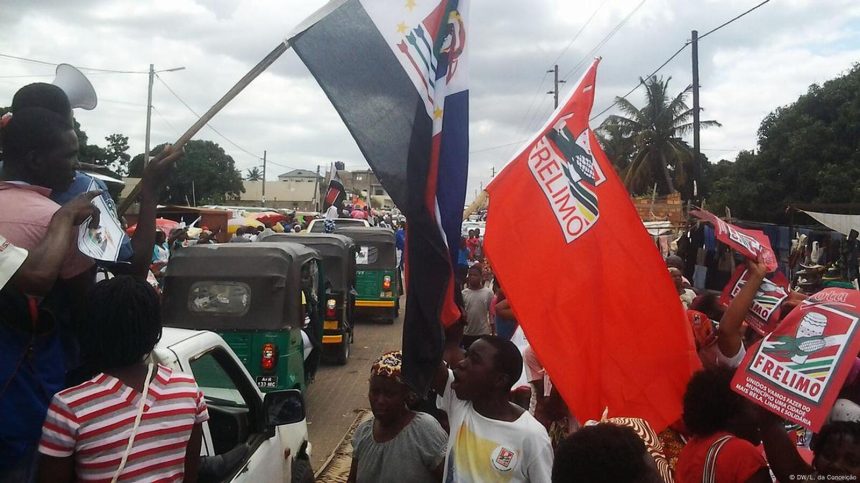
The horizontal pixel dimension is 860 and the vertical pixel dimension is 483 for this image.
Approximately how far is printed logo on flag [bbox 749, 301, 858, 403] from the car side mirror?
6.21 ft

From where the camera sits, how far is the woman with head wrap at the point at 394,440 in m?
2.90

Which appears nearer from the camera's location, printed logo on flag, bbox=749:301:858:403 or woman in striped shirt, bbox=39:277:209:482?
woman in striped shirt, bbox=39:277:209:482

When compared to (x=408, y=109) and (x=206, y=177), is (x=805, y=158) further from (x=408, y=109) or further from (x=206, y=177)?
(x=206, y=177)

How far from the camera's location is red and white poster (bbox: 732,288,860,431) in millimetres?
2570

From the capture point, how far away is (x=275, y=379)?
6.95 metres

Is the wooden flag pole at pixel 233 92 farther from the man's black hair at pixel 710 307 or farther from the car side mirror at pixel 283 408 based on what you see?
the man's black hair at pixel 710 307

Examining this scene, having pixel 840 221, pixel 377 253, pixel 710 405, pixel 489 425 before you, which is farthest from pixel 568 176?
pixel 377 253

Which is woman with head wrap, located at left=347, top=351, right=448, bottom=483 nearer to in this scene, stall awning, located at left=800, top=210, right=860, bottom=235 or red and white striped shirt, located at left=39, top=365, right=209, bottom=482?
red and white striped shirt, located at left=39, top=365, right=209, bottom=482

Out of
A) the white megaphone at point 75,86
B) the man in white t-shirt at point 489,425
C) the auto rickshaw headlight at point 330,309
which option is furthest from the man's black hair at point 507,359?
the auto rickshaw headlight at point 330,309

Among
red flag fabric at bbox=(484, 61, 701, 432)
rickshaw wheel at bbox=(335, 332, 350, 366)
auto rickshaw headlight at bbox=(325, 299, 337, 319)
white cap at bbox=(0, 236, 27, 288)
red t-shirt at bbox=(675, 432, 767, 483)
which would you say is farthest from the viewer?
rickshaw wheel at bbox=(335, 332, 350, 366)

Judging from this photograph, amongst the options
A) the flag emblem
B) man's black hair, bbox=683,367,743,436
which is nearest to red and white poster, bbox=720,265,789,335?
man's black hair, bbox=683,367,743,436

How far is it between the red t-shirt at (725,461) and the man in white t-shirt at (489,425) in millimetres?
583

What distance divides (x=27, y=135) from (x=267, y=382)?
504cm

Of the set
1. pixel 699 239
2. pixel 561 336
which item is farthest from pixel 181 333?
pixel 699 239
